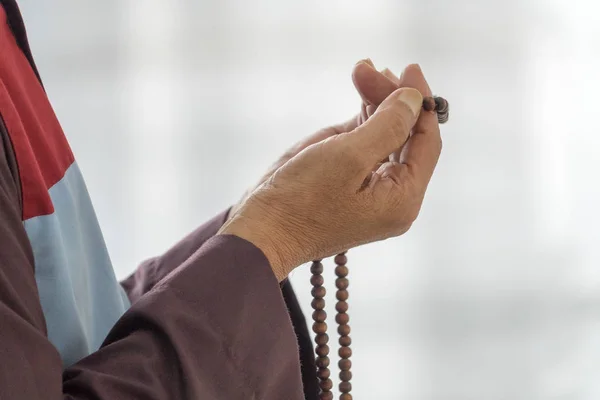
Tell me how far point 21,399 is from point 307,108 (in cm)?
74

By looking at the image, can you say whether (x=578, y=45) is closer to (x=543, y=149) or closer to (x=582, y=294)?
(x=543, y=149)

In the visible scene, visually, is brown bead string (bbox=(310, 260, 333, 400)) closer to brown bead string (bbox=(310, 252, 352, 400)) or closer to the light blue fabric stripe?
brown bead string (bbox=(310, 252, 352, 400))

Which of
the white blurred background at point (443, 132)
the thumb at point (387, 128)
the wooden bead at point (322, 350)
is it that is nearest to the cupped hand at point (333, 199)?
the thumb at point (387, 128)

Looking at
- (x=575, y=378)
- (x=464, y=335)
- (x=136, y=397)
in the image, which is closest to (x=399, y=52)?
(x=464, y=335)

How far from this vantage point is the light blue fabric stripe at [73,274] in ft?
1.57

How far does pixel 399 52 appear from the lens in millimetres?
1024

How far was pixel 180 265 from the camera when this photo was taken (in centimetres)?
49

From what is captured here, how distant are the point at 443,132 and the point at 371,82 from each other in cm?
40

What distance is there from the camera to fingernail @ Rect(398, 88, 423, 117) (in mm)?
587

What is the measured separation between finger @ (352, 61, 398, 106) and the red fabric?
28 centimetres

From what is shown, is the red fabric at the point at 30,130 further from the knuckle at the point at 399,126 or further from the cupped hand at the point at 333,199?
the knuckle at the point at 399,126

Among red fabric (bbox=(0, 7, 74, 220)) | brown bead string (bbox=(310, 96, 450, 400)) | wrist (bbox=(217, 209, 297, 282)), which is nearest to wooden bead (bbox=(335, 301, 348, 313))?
brown bead string (bbox=(310, 96, 450, 400))

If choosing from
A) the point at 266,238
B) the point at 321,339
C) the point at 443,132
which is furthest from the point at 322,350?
the point at 443,132

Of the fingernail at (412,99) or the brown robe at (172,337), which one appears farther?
the fingernail at (412,99)
